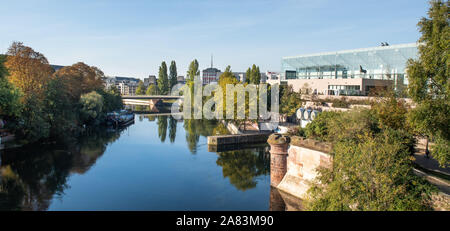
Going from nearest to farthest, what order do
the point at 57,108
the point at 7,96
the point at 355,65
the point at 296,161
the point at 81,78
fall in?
the point at 296,161 → the point at 7,96 → the point at 57,108 → the point at 81,78 → the point at 355,65

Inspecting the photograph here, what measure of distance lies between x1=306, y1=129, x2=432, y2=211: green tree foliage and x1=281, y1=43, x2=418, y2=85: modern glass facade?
Answer: 38625mm

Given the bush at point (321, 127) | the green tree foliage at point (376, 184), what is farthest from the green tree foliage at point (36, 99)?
the green tree foliage at point (376, 184)

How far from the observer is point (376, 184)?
43.1 ft

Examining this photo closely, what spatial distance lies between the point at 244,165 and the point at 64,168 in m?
17.7

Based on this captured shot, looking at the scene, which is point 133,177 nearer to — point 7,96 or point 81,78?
point 7,96

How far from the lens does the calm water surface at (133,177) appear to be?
22.2 m

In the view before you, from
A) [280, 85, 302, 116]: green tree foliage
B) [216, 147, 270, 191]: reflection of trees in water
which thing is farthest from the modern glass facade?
[216, 147, 270, 191]: reflection of trees in water

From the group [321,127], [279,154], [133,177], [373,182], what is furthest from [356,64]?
[373,182]

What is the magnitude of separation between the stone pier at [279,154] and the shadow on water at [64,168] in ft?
4.58

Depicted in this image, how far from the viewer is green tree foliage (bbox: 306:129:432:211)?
510 inches

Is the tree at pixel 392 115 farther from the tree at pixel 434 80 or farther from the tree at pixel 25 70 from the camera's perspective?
the tree at pixel 25 70

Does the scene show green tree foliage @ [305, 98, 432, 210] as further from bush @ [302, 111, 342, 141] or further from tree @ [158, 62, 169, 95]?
tree @ [158, 62, 169, 95]

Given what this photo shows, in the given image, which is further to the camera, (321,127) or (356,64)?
(356,64)
